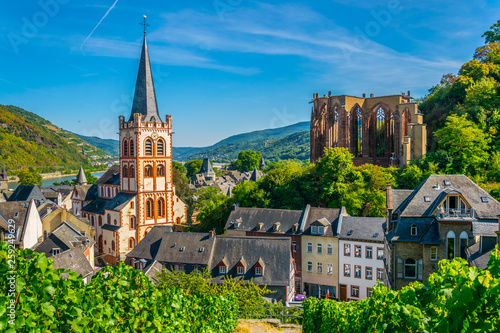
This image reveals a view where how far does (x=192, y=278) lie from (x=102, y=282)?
17.2 meters

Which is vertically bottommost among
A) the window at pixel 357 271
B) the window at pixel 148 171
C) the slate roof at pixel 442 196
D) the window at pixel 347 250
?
the window at pixel 357 271

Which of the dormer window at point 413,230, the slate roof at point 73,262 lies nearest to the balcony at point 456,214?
the dormer window at point 413,230

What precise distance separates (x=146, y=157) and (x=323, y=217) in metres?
23.4

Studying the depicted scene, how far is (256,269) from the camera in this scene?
97.3 ft

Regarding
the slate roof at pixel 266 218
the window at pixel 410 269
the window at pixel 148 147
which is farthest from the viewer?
the window at pixel 148 147

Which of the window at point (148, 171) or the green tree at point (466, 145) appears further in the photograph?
the window at point (148, 171)

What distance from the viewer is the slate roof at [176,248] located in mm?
32438

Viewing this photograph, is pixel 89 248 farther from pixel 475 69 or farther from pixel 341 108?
pixel 475 69

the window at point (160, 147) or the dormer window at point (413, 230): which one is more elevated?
the window at point (160, 147)

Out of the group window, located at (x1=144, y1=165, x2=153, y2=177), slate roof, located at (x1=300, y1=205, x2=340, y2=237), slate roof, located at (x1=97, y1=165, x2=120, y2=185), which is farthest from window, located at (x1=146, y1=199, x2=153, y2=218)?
slate roof, located at (x1=300, y1=205, x2=340, y2=237)

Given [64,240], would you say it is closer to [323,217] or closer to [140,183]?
[140,183]

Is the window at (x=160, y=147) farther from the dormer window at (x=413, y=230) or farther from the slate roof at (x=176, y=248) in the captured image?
the dormer window at (x=413, y=230)

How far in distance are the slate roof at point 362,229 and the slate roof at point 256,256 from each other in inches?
235

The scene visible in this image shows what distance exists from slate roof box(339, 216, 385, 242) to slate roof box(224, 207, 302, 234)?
4.25 metres
